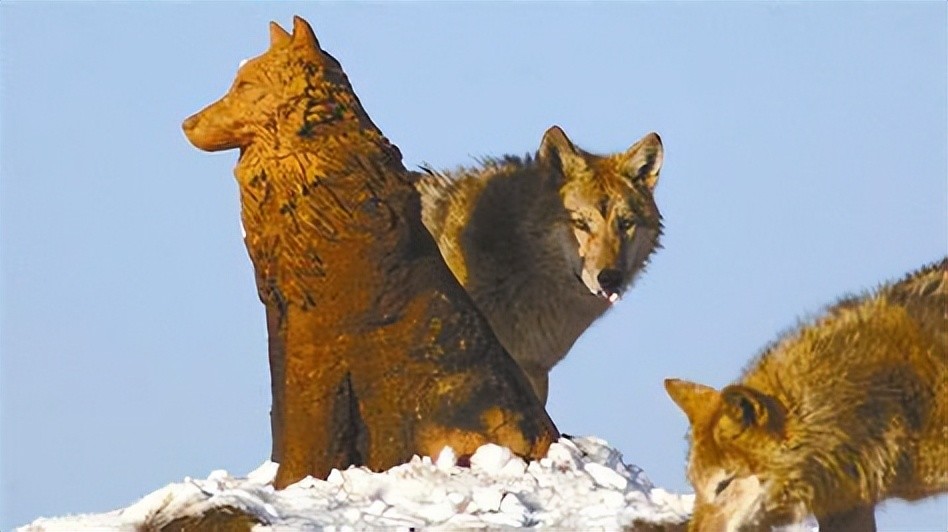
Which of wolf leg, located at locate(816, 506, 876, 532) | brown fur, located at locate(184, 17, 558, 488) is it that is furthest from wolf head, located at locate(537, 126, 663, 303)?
wolf leg, located at locate(816, 506, 876, 532)

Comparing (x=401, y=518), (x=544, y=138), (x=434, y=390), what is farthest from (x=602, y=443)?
(x=544, y=138)

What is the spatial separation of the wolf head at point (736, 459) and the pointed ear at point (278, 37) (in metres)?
4.27

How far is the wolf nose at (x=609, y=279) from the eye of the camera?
16781mm

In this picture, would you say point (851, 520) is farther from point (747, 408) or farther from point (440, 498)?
point (440, 498)

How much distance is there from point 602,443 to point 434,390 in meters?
1.31

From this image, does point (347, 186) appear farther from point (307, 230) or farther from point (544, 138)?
point (544, 138)

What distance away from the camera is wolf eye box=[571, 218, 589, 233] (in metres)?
17.0

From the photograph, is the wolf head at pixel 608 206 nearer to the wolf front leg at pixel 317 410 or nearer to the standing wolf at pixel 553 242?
the standing wolf at pixel 553 242

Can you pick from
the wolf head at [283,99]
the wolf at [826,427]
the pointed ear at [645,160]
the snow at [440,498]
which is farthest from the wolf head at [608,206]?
the wolf at [826,427]

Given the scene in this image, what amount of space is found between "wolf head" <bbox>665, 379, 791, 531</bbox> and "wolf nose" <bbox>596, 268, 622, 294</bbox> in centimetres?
448

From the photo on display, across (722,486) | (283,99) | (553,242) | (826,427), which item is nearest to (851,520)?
(826,427)

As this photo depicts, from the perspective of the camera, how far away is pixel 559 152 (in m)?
17.3

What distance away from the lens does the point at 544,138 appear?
17.4 meters

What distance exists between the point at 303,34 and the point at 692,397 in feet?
13.4
